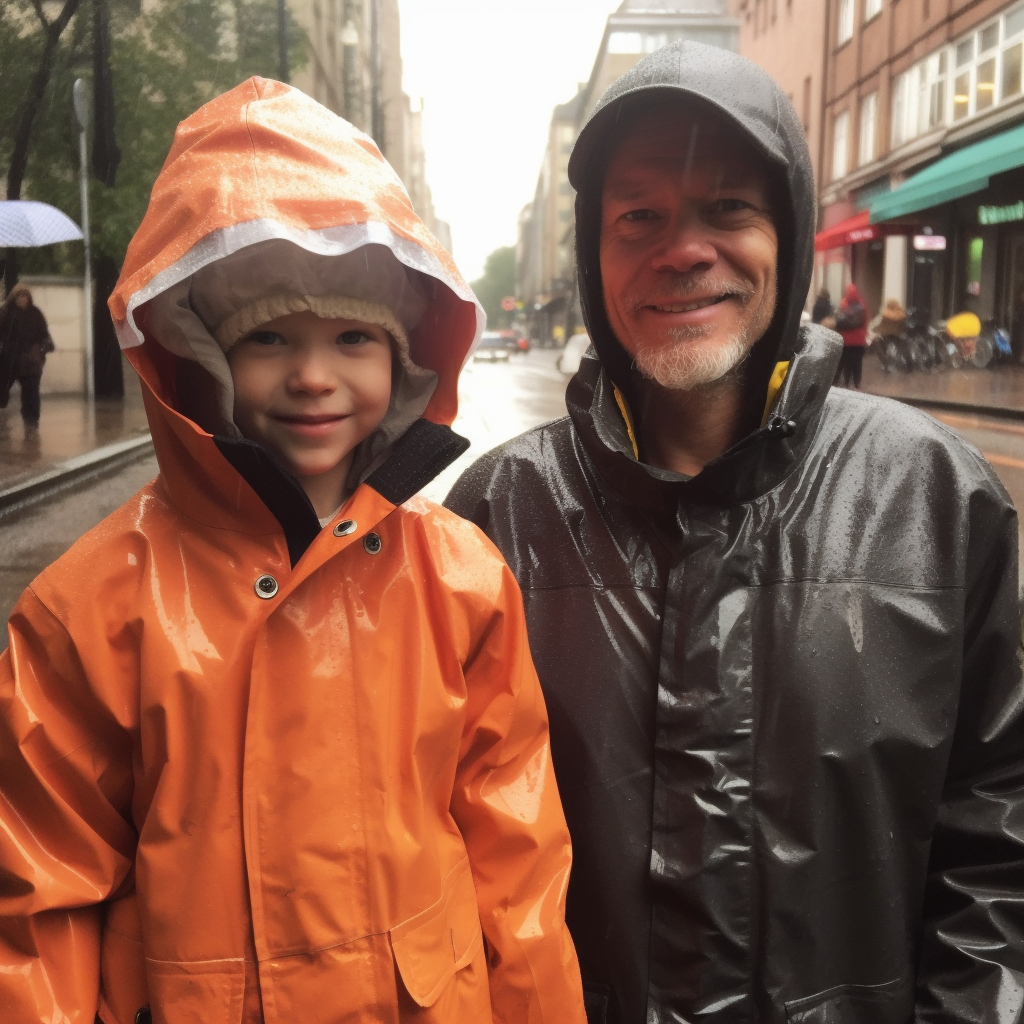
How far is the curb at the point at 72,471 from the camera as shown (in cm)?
228

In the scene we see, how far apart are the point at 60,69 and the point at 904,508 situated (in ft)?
5.96

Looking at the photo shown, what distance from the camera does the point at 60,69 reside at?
210cm

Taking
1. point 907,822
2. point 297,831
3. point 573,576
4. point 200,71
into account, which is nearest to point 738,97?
point 573,576

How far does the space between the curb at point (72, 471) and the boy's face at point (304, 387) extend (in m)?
0.32

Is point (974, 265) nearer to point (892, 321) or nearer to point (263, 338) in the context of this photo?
point (892, 321)

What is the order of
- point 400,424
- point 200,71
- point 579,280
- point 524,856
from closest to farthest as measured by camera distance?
point 524,856 < point 400,424 < point 579,280 < point 200,71

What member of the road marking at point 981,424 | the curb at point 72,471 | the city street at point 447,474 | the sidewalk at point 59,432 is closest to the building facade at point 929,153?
the road marking at point 981,424

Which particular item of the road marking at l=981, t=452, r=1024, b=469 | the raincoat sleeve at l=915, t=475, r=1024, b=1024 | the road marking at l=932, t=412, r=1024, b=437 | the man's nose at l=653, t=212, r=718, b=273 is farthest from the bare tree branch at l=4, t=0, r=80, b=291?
the road marking at l=932, t=412, r=1024, b=437

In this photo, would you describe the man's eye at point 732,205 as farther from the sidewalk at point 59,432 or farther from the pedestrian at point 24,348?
the pedestrian at point 24,348

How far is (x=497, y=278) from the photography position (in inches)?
6009

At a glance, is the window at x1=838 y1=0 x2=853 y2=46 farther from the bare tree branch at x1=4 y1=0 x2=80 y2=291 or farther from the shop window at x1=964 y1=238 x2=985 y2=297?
the bare tree branch at x1=4 y1=0 x2=80 y2=291

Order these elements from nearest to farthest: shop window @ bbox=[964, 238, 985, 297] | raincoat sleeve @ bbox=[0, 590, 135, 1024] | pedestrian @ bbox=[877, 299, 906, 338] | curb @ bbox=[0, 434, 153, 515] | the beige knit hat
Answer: raincoat sleeve @ bbox=[0, 590, 135, 1024] → the beige knit hat → curb @ bbox=[0, 434, 153, 515] → pedestrian @ bbox=[877, 299, 906, 338] → shop window @ bbox=[964, 238, 985, 297]

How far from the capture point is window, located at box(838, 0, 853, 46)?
25.4 m

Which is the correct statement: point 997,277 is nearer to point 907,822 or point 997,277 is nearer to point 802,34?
point 802,34
